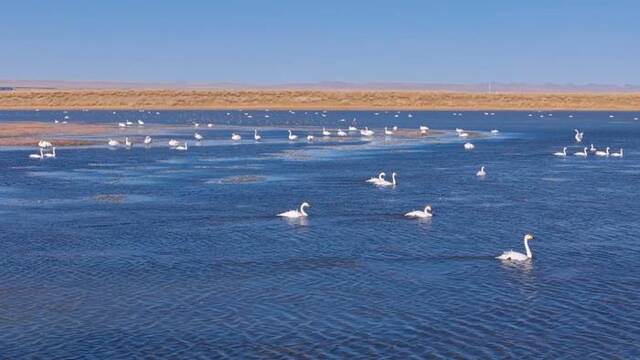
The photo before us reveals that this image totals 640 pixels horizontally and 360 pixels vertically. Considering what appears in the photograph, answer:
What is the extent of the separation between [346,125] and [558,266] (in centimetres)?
9310

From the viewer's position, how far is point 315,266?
94.5 feet

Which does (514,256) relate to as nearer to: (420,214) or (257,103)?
(420,214)

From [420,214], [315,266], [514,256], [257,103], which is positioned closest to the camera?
[315,266]

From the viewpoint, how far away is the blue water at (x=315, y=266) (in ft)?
70.6

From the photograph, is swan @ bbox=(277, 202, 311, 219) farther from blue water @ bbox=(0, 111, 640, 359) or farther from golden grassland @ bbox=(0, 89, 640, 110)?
golden grassland @ bbox=(0, 89, 640, 110)

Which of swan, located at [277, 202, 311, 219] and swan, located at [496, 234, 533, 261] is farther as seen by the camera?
swan, located at [277, 202, 311, 219]

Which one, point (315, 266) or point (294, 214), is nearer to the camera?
point (315, 266)

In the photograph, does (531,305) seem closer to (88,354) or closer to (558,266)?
(558,266)

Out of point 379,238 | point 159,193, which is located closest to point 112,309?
point 379,238

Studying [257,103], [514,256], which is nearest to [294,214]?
[514,256]

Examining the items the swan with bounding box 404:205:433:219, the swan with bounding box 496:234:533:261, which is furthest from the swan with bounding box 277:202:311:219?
the swan with bounding box 496:234:533:261

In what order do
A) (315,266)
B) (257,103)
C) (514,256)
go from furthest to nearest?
(257,103) < (514,256) < (315,266)

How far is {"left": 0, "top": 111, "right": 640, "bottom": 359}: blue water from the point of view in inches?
848

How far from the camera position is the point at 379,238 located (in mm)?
33156
